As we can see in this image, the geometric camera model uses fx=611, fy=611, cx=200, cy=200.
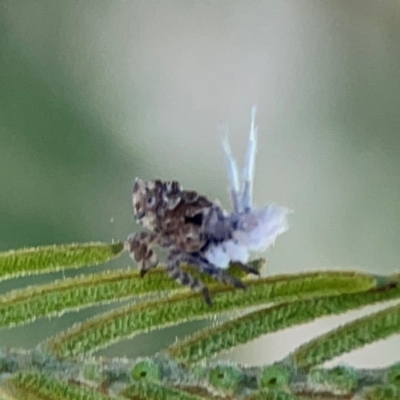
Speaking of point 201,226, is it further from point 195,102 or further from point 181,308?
point 195,102

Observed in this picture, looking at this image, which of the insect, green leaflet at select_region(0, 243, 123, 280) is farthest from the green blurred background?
green leaflet at select_region(0, 243, 123, 280)

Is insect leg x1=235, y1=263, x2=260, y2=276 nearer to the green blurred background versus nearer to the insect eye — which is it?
the insect eye

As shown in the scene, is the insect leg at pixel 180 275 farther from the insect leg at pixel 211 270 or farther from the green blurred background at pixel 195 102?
the green blurred background at pixel 195 102

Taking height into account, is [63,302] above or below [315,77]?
below

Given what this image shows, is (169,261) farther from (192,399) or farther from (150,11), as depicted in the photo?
(150,11)

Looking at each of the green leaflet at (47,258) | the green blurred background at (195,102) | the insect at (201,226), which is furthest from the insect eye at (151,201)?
the green blurred background at (195,102)

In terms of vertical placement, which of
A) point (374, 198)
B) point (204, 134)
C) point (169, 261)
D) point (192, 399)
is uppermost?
point (204, 134)

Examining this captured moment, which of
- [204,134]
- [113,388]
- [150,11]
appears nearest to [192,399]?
[113,388]
